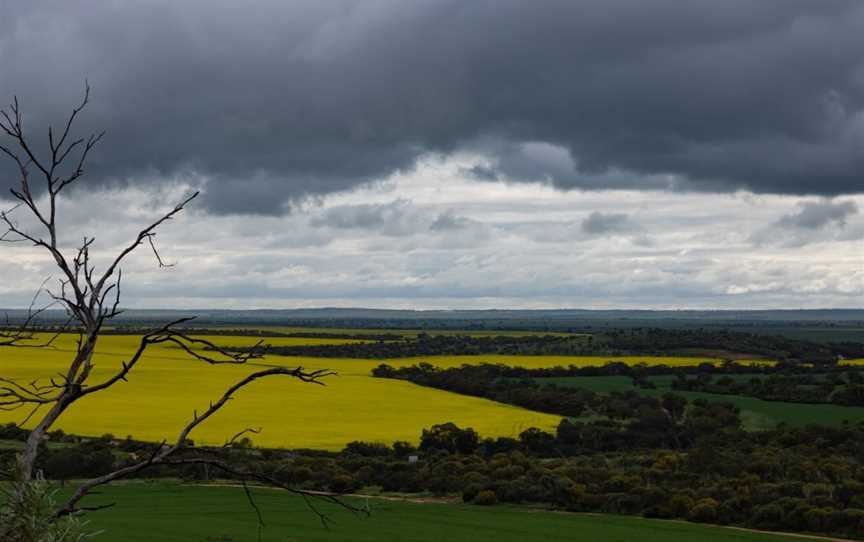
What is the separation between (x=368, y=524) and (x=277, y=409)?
32040 mm

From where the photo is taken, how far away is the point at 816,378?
93312 mm

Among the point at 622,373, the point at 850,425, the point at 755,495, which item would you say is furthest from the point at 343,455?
the point at 622,373

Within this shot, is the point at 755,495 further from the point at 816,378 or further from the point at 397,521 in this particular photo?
the point at 816,378

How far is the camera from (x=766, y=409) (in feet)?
245

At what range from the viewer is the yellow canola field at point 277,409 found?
184 feet

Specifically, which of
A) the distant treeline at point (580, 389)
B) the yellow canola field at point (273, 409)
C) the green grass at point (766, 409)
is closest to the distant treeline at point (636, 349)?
the distant treeline at point (580, 389)

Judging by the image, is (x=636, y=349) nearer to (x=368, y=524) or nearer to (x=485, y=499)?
(x=485, y=499)

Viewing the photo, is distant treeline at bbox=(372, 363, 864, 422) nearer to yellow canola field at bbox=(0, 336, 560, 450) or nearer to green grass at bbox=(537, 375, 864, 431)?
green grass at bbox=(537, 375, 864, 431)

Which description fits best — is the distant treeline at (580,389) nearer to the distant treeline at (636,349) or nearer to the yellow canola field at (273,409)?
the yellow canola field at (273,409)

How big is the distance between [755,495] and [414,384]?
51694mm

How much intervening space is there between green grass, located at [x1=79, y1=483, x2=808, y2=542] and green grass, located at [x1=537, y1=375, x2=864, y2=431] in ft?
114

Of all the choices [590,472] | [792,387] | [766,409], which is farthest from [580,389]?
[590,472]

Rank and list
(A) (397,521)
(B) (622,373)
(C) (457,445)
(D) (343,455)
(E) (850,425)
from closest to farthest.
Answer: (A) (397,521), (D) (343,455), (C) (457,445), (E) (850,425), (B) (622,373)

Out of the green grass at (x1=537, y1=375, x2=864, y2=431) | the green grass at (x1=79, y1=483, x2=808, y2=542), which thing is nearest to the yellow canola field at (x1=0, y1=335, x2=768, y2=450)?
the green grass at (x1=79, y1=483, x2=808, y2=542)
